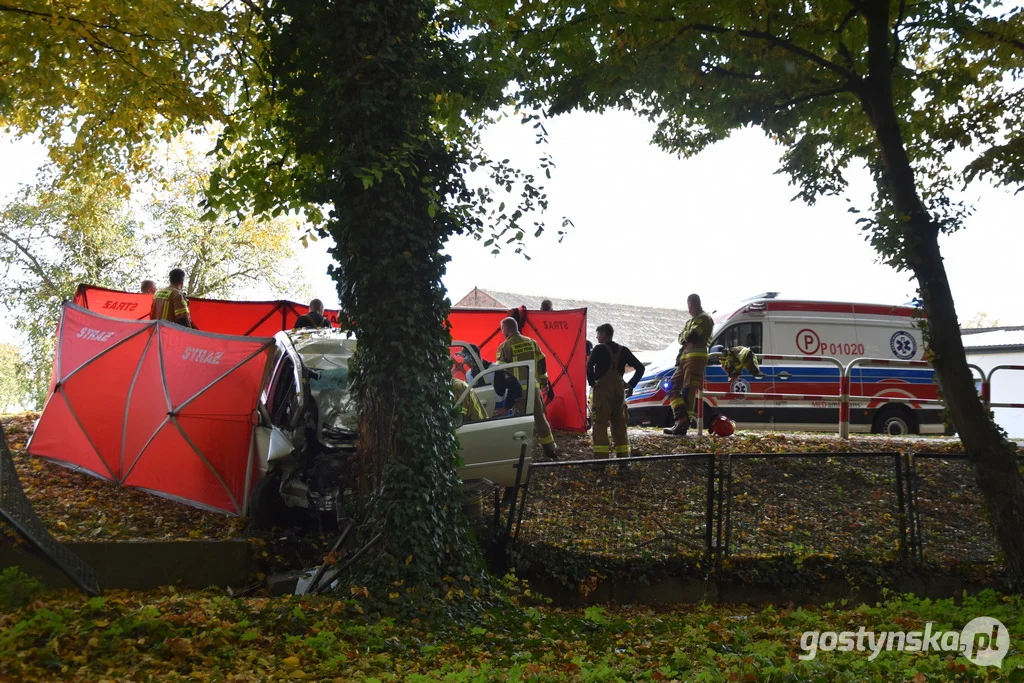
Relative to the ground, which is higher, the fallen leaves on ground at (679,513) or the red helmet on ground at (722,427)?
the red helmet on ground at (722,427)

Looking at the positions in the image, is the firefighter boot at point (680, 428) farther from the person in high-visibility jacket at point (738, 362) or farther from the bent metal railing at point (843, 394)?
the person in high-visibility jacket at point (738, 362)

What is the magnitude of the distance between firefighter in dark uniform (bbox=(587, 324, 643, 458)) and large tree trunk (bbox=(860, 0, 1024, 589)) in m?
3.96

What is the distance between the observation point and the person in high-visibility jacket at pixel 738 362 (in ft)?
49.2

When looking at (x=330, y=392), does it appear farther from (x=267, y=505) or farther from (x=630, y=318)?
(x=630, y=318)

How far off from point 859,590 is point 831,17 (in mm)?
6308

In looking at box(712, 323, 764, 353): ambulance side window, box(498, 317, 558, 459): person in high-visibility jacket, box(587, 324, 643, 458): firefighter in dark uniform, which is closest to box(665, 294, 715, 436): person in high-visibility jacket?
box(587, 324, 643, 458): firefighter in dark uniform

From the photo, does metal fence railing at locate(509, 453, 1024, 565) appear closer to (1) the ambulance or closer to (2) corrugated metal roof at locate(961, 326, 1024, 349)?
(1) the ambulance

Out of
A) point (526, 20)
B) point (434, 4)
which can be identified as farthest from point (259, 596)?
point (526, 20)

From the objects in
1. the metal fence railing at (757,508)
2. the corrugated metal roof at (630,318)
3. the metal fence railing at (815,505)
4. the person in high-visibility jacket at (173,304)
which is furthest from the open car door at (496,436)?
the corrugated metal roof at (630,318)

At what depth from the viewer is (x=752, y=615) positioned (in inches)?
319

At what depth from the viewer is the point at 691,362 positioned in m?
13.5

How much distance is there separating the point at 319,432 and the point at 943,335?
6.12m

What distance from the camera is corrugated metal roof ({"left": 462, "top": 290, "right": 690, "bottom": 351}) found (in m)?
43.5

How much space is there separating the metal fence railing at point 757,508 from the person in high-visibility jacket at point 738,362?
18.2ft
